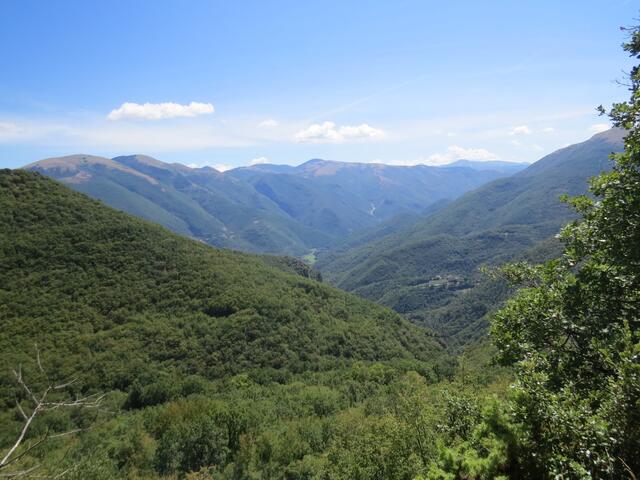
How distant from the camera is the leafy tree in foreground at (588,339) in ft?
28.2

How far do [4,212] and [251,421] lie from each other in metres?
101

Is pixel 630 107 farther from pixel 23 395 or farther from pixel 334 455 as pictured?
pixel 23 395

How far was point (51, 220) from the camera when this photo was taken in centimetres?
11444

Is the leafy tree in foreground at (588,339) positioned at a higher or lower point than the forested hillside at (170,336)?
higher

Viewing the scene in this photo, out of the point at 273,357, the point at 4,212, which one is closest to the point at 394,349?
the point at 273,357

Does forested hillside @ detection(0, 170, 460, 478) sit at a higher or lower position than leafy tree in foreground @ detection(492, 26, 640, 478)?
lower

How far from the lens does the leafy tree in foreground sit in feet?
28.2

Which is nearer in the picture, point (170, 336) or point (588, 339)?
point (588, 339)

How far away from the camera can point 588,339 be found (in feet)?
40.8

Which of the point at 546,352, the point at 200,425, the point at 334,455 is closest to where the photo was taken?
the point at 546,352

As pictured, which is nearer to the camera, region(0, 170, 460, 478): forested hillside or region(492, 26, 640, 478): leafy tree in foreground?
region(492, 26, 640, 478): leafy tree in foreground

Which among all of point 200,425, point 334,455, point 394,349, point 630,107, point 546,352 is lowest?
point 394,349

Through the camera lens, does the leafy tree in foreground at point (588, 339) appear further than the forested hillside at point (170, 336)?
No

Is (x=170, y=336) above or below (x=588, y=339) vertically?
below
